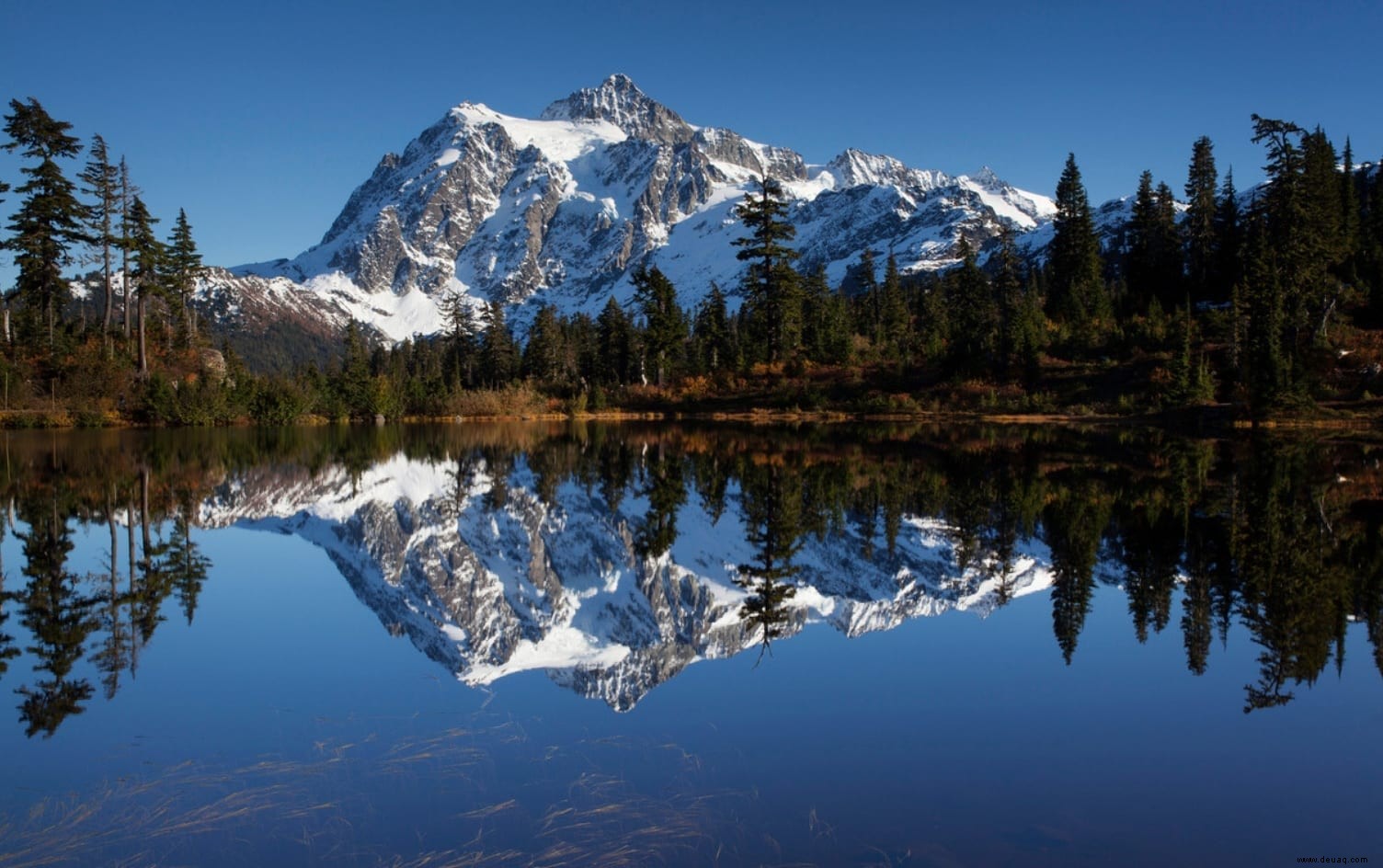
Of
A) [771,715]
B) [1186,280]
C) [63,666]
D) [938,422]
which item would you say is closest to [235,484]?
[63,666]

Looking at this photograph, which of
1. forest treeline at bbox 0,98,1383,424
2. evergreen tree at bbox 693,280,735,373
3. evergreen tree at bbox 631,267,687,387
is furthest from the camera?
evergreen tree at bbox 693,280,735,373

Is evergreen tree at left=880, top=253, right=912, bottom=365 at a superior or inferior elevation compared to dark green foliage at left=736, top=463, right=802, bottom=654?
superior

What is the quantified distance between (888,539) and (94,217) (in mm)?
49400

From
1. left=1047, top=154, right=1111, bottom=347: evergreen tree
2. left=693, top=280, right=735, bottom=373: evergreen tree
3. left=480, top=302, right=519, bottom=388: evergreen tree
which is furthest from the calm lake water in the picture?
left=480, top=302, right=519, bottom=388: evergreen tree

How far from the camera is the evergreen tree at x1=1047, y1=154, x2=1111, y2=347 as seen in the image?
5641 cm

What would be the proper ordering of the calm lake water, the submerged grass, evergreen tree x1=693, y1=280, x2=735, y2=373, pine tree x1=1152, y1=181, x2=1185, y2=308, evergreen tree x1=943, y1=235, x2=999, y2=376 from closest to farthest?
the submerged grass, the calm lake water, evergreen tree x1=943, y1=235, x2=999, y2=376, pine tree x1=1152, y1=181, x2=1185, y2=308, evergreen tree x1=693, y1=280, x2=735, y2=373

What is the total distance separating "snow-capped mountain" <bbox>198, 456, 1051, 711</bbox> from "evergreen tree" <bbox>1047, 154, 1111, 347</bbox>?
4766 cm

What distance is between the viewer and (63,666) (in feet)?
22.8

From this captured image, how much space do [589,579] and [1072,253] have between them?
61125 millimetres

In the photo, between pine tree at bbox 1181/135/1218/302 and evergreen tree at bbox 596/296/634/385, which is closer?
pine tree at bbox 1181/135/1218/302

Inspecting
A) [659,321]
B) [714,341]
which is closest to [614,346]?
[714,341]

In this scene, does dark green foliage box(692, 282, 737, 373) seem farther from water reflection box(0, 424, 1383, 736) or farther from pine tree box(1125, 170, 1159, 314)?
water reflection box(0, 424, 1383, 736)

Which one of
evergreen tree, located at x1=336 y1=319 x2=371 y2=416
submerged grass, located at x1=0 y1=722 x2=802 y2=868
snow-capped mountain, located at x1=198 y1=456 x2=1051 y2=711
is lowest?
submerged grass, located at x1=0 y1=722 x2=802 y2=868

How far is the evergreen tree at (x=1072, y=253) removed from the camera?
56.4 meters
